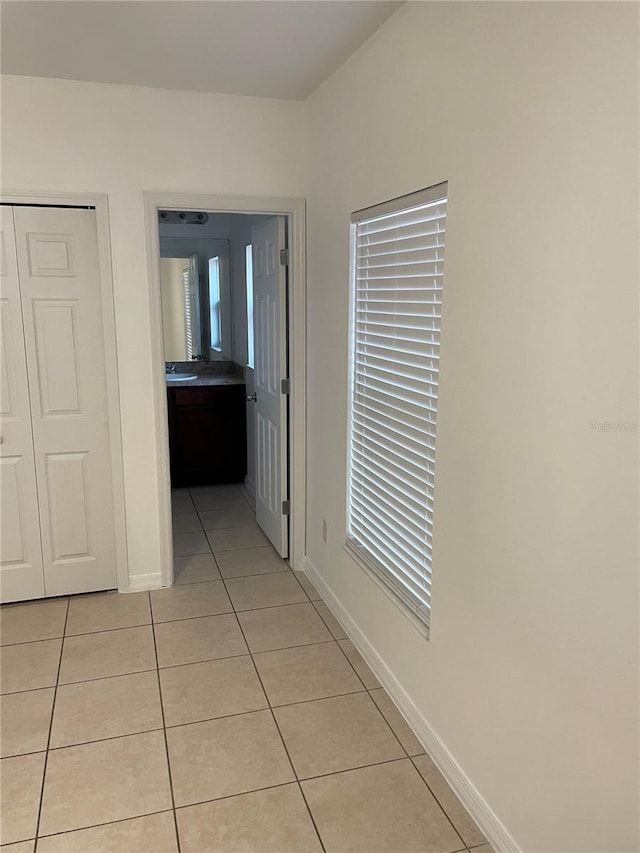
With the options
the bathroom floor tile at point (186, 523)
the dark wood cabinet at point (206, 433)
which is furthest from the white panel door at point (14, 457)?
the dark wood cabinet at point (206, 433)

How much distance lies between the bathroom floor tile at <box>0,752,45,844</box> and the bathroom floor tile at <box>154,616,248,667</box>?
0.70 metres

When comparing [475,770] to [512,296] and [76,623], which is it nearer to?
[512,296]

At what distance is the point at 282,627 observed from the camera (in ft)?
10.4

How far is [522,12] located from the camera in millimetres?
1624

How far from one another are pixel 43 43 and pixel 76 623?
8.47 feet

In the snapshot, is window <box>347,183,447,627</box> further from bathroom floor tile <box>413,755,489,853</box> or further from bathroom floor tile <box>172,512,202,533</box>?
bathroom floor tile <box>172,512,202,533</box>

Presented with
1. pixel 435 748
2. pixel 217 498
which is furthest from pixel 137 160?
pixel 435 748

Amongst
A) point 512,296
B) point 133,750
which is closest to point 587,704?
point 512,296

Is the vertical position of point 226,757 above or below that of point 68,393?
below

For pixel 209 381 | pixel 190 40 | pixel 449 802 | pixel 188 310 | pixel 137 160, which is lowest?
pixel 449 802

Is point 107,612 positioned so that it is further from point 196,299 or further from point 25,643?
point 196,299

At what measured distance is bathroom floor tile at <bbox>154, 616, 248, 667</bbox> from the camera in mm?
2920

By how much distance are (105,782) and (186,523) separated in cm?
242

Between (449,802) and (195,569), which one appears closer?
(449,802)
